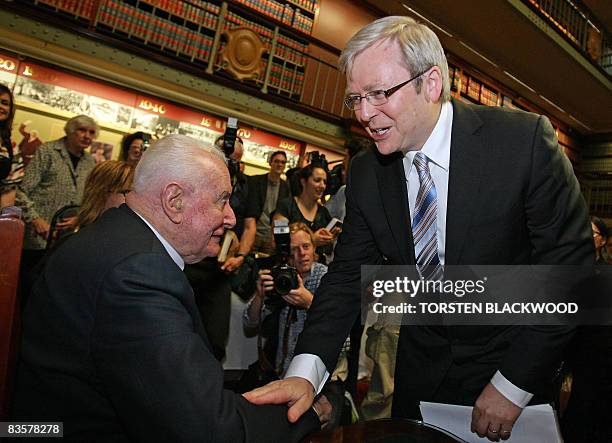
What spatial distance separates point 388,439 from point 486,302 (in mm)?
441

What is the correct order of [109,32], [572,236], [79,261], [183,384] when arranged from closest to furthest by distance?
[183,384], [79,261], [572,236], [109,32]

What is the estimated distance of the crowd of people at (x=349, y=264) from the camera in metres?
0.73

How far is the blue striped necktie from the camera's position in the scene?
107 centimetres

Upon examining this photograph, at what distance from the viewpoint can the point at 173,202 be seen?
0.99 metres

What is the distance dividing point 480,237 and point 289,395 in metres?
0.57

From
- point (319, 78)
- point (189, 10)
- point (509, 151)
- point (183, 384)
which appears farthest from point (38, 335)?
point (319, 78)

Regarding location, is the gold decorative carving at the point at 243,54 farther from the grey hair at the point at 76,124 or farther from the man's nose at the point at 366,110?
the man's nose at the point at 366,110

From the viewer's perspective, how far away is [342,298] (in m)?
1.20

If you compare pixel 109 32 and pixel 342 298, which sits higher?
pixel 109 32

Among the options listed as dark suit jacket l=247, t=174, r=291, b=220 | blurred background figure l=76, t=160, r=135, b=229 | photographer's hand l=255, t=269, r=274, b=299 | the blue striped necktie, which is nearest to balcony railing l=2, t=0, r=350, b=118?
dark suit jacket l=247, t=174, r=291, b=220

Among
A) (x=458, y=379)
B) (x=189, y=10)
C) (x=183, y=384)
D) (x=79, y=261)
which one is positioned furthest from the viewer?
(x=189, y=10)

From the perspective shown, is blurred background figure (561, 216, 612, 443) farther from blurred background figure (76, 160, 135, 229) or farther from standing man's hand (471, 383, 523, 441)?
blurred background figure (76, 160, 135, 229)

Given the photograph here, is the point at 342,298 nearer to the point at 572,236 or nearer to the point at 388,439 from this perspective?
the point at 388,439

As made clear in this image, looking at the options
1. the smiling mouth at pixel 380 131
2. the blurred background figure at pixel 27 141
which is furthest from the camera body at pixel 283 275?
the blurred background figure at pixel 27 141
